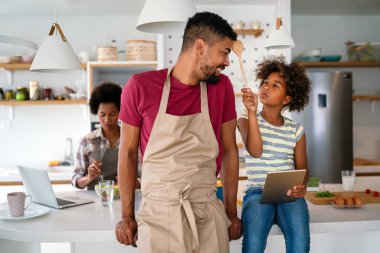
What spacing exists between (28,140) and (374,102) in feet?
13.0

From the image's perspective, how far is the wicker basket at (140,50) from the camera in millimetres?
4230

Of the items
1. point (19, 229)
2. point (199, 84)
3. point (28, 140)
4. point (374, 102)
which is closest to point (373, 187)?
point (199, 84)

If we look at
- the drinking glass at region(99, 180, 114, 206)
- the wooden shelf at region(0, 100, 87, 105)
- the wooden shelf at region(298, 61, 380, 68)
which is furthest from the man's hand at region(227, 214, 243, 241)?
the wooden shelf at region(298, 61, 380, 68)

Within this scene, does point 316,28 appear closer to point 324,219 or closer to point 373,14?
point 373,14

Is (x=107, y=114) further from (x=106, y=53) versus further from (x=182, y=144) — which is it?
(x=106, y=53)

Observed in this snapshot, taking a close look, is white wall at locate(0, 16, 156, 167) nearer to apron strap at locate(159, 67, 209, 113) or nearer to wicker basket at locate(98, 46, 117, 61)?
wicker basket at locate(98, 46, 117, 61)

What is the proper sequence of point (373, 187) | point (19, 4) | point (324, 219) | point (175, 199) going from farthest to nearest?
point (19, 4)
point (373, 187)
point (324, 219)
point (175, 199)

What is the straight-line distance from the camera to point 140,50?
13.9 ft

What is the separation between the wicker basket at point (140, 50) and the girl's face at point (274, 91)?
226cm

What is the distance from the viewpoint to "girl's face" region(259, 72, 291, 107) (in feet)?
6.93

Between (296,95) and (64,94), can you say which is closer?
(296,95)

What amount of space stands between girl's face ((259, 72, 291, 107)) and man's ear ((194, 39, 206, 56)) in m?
0.70

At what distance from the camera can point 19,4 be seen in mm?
4254

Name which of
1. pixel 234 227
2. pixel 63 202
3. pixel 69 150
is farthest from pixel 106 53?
pixel 234 227
